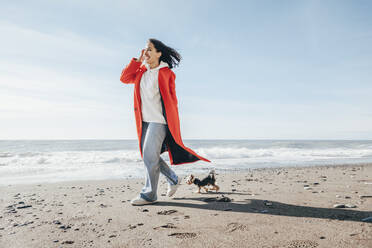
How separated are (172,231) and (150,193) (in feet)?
4.18

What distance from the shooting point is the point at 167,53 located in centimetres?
407

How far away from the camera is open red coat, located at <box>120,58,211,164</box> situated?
3797mm

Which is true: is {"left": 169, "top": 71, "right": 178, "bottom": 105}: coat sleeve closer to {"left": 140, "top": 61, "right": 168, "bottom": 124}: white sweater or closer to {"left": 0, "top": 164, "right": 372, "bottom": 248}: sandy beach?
{"left": 140, "top": 61, "right": 168, "bottom": 124}: white sweater

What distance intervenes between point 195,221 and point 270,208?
1.11 metres

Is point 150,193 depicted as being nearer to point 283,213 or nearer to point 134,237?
point 134,237

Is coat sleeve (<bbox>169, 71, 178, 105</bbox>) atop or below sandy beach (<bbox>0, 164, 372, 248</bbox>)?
atop

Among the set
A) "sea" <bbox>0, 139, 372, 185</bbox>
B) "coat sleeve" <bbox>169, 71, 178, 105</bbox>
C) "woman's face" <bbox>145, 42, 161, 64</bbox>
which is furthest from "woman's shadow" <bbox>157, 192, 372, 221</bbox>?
"sea" <bbox>0, 139, 372, 185</bbox>

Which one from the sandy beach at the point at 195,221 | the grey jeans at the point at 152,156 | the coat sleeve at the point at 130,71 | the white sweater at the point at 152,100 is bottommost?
the sandy beach at the point at 195,221

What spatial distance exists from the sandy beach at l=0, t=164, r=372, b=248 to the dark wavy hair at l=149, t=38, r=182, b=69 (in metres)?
2.26

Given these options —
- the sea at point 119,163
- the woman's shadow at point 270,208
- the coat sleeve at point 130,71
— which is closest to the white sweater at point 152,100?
the coat sleeve at point 130,71

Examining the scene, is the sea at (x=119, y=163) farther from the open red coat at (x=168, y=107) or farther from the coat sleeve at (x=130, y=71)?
the coat sleeve at (x=130, y=71)

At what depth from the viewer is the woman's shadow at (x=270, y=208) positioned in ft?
9.28

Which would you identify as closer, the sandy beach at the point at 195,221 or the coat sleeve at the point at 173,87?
the sandy beach at the point at 195,221

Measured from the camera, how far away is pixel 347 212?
2941mm
